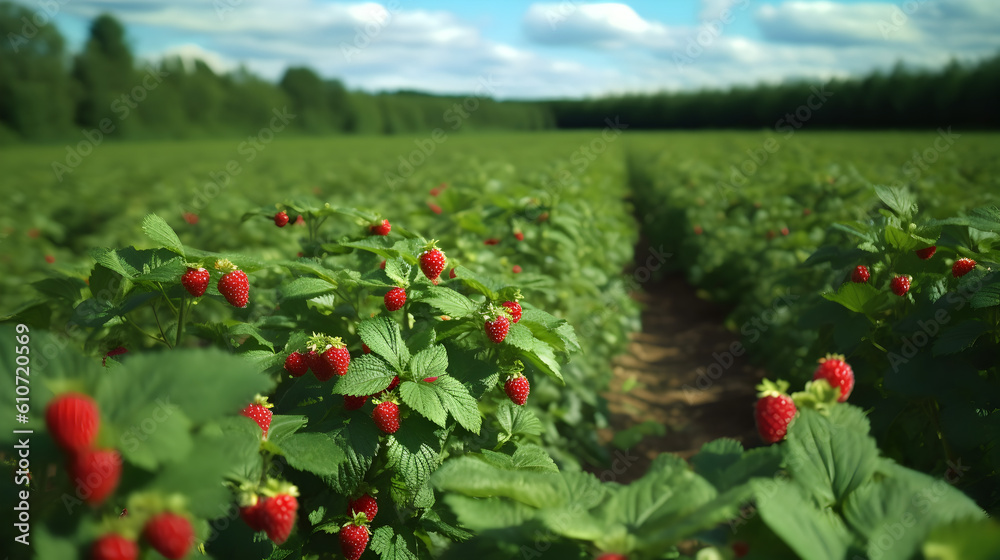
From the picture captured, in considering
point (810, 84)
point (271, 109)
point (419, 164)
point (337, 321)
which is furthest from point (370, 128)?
point (337, 321)

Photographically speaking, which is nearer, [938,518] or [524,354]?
[938,518]

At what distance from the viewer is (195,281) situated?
57.7 inches

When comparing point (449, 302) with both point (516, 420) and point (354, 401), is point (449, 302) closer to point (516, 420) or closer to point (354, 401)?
point (354, 401)

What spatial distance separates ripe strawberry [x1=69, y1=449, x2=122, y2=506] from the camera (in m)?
0.68

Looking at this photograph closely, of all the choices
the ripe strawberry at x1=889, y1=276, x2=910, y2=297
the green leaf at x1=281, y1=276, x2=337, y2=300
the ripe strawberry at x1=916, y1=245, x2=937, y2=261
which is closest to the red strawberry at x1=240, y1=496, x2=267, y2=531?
the green leaf at x1=281, y1=276, x2=337, y2=300

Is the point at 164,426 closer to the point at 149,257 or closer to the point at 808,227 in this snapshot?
the point at 149,257

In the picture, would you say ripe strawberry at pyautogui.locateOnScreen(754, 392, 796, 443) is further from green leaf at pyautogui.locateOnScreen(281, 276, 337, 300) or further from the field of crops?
green leaf at pyautogui.locateOnScreen(281, 276, 337, 300)

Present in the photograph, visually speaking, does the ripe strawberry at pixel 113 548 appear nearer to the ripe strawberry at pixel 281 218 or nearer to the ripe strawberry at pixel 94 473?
the ripe strawberry at pixel 94 473

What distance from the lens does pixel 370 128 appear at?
50281mm

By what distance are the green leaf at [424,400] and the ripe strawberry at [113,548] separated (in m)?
0.71

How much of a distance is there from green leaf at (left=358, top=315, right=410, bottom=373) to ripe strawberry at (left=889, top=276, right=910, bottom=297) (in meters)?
1.66

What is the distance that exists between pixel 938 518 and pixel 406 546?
118 cm

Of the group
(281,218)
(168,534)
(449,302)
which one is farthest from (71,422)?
(281,218)

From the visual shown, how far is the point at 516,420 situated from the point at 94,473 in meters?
1.25
